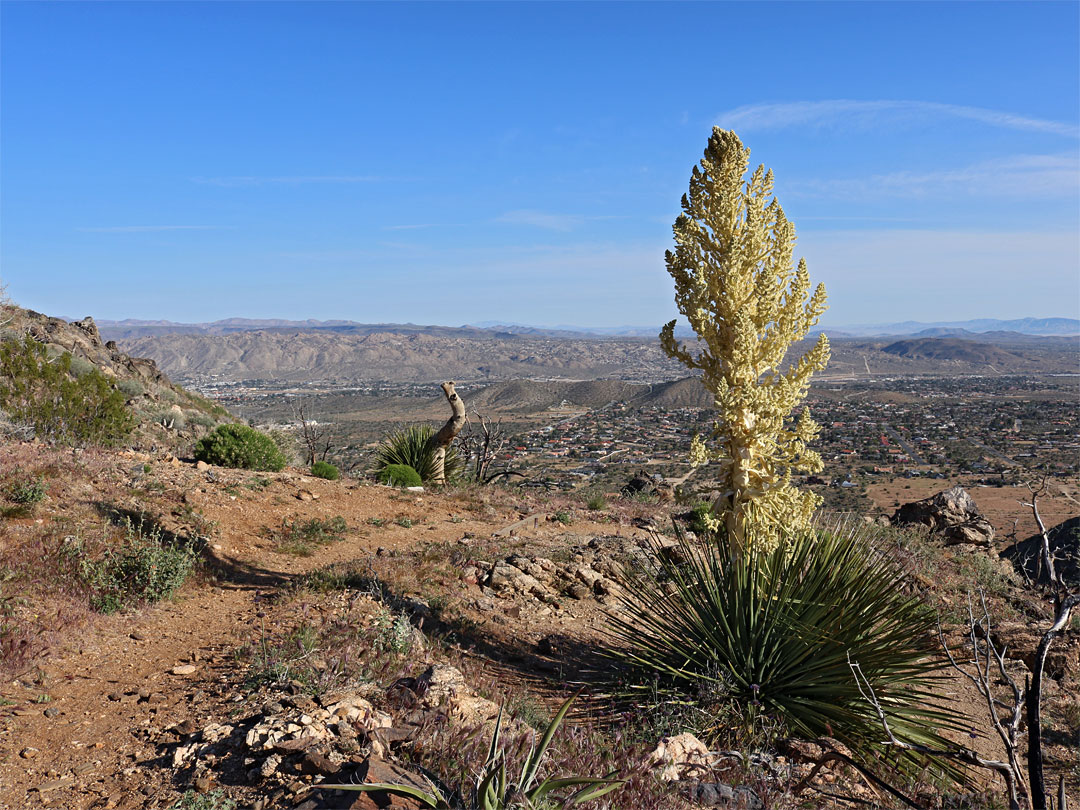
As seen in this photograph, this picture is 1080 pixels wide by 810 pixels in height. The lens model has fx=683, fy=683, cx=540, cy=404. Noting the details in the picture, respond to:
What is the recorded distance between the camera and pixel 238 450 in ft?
43.1

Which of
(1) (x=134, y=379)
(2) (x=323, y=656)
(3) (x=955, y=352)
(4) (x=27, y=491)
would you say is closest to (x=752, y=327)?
(2) (x=323, y=656)

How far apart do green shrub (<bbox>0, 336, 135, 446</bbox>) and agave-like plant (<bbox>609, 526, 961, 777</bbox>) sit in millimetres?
13046

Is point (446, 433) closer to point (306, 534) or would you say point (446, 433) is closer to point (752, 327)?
point (306, 534)

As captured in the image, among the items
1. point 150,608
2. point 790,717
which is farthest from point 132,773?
point 790,717

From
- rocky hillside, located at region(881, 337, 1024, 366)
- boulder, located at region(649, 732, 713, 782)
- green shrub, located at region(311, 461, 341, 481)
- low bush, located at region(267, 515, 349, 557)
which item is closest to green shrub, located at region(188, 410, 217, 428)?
green shrub, located at region(311, 461, 341, 481)

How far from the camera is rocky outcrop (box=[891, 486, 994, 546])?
13.0m

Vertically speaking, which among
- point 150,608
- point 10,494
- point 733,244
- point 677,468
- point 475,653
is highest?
point 733,244

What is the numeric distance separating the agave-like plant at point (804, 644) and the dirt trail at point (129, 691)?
3.38 metres

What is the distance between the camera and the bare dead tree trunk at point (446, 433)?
45.8 feet

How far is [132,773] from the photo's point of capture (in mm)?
3846

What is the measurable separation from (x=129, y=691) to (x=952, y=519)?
45.2ft

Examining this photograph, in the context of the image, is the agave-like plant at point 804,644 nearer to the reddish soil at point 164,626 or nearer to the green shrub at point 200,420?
the reddish soil at point 164,626

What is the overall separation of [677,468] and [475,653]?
2891 centimetres

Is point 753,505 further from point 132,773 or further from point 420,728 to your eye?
point 132,773
